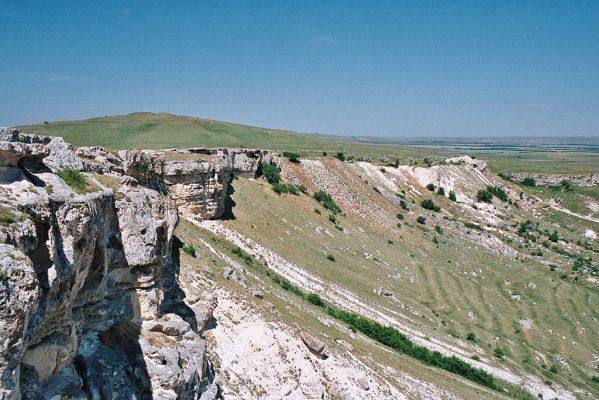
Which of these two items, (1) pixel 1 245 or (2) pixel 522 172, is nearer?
(1) pixel 1 245

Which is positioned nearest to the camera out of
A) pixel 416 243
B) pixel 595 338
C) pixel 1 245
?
pixel 1 245

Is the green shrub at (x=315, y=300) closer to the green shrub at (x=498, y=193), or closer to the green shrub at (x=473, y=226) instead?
the green shrub at (x=473, y=226)

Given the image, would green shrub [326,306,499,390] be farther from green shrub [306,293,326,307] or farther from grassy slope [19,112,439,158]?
grassy slope [19,112,439,158]

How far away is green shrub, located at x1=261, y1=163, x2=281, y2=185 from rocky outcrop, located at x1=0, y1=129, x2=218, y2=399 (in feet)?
118

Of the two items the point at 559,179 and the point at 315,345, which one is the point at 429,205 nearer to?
the point at 315,345

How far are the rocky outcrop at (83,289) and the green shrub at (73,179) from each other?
301 mm

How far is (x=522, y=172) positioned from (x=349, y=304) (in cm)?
12354

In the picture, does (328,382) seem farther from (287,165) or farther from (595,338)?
(287,165)

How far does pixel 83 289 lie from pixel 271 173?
43.4 metres

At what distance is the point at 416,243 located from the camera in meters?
57.1

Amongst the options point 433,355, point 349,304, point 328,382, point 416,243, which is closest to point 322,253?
point 349,304

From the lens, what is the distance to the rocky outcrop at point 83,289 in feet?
26.8

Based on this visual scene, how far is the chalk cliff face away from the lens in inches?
324

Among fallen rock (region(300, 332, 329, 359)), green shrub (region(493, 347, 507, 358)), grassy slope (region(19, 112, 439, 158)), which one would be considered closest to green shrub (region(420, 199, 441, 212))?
green shrub (region(493, 347, 507, 358))
